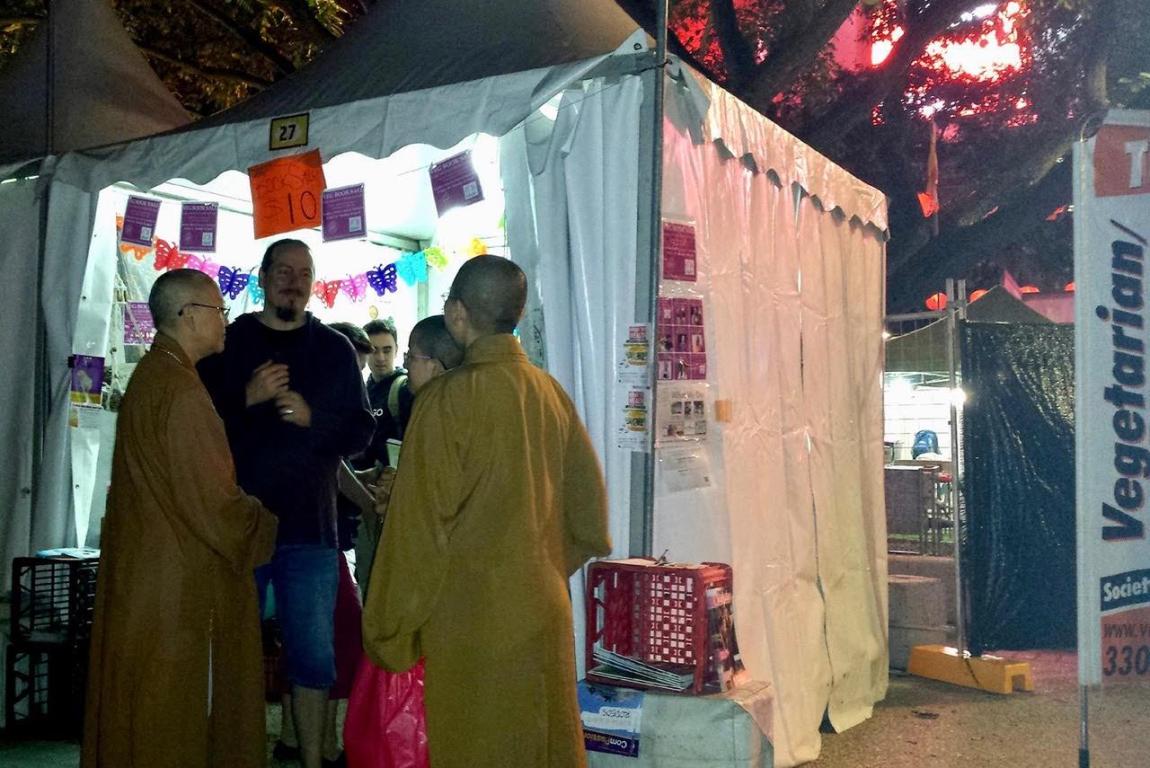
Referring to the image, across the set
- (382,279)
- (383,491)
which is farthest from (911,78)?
(383,491)

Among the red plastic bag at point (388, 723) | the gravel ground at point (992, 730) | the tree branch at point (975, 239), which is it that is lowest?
the gravel ground at point (992, 730)

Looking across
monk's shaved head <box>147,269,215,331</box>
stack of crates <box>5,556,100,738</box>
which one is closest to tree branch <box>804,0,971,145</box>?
stack of crates <box>5,556,100,738</box>

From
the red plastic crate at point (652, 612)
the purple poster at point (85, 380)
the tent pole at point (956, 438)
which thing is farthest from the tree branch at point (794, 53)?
the red plastic crate at point (652, 612)

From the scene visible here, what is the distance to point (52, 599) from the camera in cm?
553

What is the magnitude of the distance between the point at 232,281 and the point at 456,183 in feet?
8.74

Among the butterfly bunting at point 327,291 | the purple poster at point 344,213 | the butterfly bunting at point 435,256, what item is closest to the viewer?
the purple poster at point 344,213

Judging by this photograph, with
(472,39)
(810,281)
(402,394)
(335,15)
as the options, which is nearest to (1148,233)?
(810,281)

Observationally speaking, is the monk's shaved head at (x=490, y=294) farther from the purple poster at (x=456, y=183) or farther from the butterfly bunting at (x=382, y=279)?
the butterfly bunting at (x=382, y=279)

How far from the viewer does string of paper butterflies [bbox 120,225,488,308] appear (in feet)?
21.8

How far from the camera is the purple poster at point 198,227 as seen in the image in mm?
5949

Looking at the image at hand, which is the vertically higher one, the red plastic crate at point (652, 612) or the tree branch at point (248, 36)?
the tree branch at point (248, 36)

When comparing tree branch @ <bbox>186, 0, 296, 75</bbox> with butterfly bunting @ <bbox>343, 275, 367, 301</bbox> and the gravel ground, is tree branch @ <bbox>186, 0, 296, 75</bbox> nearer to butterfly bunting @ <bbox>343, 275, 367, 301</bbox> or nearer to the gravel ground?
butterfly bunting @ <bbox>343, 275, 367, 301</bbox>

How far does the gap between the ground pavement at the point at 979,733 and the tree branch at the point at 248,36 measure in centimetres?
892

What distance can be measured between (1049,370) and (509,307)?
5958 millimetres
